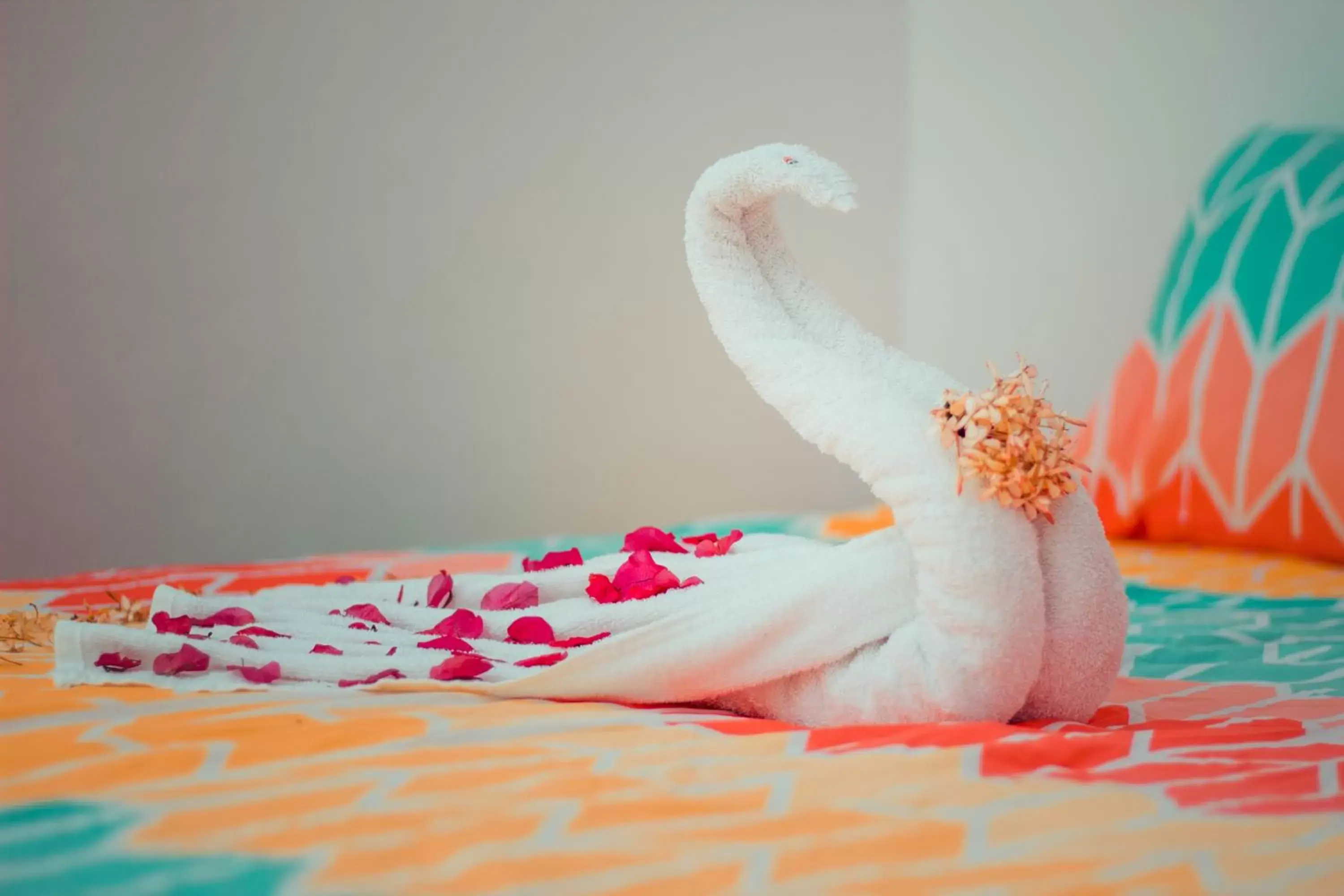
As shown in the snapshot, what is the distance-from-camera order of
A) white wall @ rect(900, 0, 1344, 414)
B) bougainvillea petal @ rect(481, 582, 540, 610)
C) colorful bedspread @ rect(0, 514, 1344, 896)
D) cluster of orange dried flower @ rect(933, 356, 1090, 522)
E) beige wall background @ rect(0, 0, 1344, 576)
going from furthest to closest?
beige wall background @ rect(0, 0, 1344, 576) < white wall @ rect(900, 0, 1344, 414) < bougainvillea petal @ rect(481, 582, 540, 610) < cluster of orange dried flower @ rect(933, 356, 1090, 522) < colorful bedspread @ rect(0, 514, 1344, 896)

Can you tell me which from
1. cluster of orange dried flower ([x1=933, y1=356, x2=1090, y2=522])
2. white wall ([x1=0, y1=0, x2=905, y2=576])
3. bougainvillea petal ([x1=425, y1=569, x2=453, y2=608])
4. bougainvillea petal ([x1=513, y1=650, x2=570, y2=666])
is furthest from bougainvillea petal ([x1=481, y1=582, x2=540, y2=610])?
white wall ([x1=0, y1=0, x2=905, y2=576])

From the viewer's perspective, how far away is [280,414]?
8.87 feet

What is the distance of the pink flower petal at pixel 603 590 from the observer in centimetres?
108

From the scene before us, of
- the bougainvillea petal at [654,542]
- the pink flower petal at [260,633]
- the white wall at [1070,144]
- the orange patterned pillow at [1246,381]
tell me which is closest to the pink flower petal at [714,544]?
the bougainvillea petal at [654,542]

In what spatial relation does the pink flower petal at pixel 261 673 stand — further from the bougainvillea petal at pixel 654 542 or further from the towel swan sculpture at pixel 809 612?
the bougainvillea petal at pixel 654 542

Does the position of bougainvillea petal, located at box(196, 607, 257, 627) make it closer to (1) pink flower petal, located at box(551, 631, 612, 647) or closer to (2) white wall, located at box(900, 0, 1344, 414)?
(1) pink flower petal, located at box(551, 631, 612, 647)

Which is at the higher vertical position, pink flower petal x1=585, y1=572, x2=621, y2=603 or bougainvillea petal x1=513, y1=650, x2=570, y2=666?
pink flower petal x1=585, y1=572, x2=621, y2=603

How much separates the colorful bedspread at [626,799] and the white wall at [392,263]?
174 centimetres

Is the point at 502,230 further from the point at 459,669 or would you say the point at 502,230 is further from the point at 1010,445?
the point at 1010,445

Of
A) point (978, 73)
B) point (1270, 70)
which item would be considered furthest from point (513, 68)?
point (1270, 70)

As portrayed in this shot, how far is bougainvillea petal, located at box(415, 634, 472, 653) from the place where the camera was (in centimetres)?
103

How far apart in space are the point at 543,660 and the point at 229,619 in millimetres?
303

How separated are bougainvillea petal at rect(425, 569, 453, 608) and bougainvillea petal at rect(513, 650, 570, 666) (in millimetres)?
226

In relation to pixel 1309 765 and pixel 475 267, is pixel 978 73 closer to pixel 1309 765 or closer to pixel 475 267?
pixel 475 267
